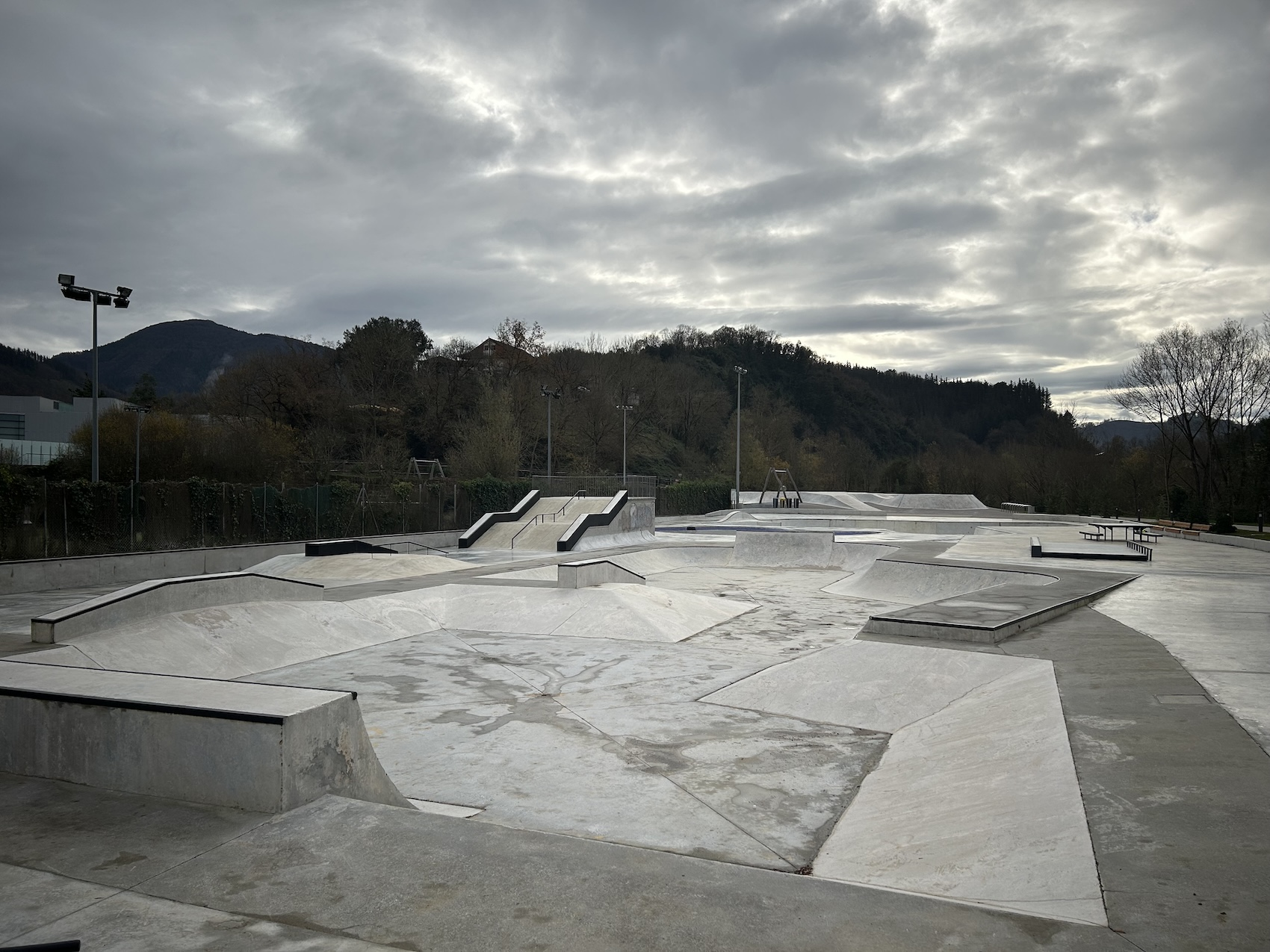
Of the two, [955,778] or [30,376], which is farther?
[30,376]

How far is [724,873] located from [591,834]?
89.7 inches

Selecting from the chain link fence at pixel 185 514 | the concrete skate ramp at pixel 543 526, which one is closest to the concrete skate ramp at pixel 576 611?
the chain link fence at pixel 185 514

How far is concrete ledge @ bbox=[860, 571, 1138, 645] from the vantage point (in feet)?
33.7

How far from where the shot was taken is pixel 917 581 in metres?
19.0

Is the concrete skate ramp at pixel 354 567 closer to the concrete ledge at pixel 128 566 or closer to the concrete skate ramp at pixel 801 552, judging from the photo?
the concrete ledge at pixel 128 566

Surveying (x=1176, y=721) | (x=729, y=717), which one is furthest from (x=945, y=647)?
(x=1176, y=721)

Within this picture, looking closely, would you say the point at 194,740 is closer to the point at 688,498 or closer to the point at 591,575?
the point at 591,575

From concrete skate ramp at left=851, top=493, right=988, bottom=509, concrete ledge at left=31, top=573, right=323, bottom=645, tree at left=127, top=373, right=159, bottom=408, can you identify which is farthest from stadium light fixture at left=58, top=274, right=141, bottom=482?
tree at left=127, top=373, right=159, bottom=408

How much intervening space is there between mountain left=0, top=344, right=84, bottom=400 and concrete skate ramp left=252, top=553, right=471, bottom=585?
110405 millimetres

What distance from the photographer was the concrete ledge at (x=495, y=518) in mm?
30281

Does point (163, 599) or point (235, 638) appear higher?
point (163, 599)

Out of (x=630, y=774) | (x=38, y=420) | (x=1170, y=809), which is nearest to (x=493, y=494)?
(x=630, y=774)

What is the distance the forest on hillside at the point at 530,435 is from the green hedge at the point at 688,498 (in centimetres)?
928

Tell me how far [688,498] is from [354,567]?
30.6 m
